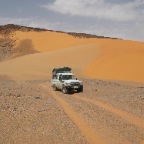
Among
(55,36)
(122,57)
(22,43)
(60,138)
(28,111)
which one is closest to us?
(60,138)

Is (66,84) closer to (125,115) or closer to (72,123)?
(125,115)

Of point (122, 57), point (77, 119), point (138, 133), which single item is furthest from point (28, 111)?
point (122, 57)

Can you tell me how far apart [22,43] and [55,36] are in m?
22.5

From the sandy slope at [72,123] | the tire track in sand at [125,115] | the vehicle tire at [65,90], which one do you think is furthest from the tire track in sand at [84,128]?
the vehicle tire at [65,90]

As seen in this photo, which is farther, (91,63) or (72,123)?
(91,63)

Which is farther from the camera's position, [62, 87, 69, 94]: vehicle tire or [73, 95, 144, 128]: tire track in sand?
[62, 87, 69, 94]: vehicle tire

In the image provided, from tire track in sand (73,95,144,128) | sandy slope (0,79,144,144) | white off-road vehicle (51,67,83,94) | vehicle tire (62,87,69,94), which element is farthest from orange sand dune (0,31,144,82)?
sandy slope (0,79,144,144)

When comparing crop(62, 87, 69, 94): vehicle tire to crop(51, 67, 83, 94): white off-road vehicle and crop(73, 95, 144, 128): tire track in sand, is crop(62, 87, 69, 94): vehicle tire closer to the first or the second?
crop(51, 67, 83, 94): white off-road vehicle

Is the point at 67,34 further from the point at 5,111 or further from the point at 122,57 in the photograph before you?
the point at 5,111

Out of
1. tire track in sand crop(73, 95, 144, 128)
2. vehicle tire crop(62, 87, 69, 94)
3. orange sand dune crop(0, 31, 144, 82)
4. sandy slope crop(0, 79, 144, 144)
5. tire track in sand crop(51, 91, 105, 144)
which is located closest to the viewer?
tire track in sand crop(51, 91, 105, 144)

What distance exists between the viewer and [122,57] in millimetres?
62906

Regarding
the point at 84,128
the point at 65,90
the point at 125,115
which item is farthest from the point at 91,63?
the point at 84,128

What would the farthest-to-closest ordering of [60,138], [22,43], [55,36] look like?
[55,36] < [22,43] < [60,138]

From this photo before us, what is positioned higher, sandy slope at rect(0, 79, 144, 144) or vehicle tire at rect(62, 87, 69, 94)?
sandy slope at rect(0, 79, 144, 144)
